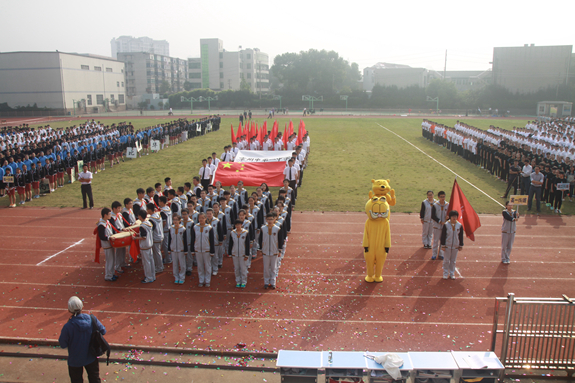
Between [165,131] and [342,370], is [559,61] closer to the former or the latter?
[165,131]

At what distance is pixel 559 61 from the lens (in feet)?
230

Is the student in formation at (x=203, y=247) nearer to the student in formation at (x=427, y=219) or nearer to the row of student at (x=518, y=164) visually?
the student in formation at (x=427, y=219)

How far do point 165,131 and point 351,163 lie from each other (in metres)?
15.0

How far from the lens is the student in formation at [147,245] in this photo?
8.98m

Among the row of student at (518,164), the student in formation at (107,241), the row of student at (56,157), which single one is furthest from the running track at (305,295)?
the row of student at (56,157)

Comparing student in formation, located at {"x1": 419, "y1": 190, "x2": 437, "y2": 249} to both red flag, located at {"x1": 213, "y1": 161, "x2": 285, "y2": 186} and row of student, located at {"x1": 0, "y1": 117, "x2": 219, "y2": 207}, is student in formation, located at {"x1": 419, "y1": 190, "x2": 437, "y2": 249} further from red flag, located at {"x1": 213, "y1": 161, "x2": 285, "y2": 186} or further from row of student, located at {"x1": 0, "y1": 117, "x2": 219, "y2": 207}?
row of student, located at {"x1": 0, "y1": 117, "x2": 219, "y2": 207}

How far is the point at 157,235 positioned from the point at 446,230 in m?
6.66

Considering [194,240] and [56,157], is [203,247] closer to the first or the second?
[194,240]

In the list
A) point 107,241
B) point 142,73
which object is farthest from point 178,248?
point 142,73

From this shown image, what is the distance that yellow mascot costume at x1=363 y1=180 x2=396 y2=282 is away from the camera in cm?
886

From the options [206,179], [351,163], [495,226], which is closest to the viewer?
[495,226]

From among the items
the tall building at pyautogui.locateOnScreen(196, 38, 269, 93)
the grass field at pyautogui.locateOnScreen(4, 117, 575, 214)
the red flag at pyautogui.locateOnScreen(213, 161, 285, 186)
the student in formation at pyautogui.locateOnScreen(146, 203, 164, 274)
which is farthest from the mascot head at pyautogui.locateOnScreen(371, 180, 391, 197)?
the tall building at pyautogui.locateOnScreen(196, 38, 269, 93)

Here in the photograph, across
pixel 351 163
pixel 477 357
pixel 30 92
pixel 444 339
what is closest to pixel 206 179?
pixel 351 163

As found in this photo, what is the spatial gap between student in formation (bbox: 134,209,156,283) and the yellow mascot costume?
4795mm
